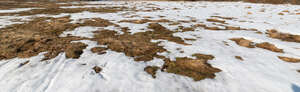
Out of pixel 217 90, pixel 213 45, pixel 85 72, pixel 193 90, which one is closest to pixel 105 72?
pixel 85 72

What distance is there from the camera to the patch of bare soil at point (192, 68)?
425 centimetres

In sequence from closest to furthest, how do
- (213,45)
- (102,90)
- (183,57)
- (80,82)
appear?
(102,90)
(80,82)
(183,57)
(213,45)

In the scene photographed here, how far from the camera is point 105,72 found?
174 inches

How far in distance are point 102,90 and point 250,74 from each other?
444 cm

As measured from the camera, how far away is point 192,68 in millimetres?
4633

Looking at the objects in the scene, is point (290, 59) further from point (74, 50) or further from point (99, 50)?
point (74, 50)

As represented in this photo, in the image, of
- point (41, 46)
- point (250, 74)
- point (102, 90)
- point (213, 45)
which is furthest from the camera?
point (213, 45)

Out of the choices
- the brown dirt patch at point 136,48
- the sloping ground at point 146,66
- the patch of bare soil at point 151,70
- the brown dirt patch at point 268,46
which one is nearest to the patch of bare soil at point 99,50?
the sloping ground at point 146,66

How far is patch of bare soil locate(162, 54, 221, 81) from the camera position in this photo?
14.0 ft

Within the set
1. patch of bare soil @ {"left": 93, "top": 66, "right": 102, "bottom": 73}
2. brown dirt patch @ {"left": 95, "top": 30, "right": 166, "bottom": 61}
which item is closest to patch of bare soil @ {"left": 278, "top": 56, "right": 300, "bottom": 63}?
brown dirt patch @ {"left": 95, "top": 30, "right": 166, "bottom": 61}

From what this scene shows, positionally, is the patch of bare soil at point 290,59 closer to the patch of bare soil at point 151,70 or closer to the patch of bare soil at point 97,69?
the patch of bare soil at point 151,70

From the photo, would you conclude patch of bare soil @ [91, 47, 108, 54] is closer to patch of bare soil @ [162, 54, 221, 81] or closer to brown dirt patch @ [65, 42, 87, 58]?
brown dirt patch @ [65, 42, 87, 58]

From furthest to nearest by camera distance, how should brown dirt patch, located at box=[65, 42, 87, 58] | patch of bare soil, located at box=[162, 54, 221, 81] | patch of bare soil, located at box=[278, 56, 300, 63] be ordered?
brown dirt patch, located at box=[65, 42, 87, 58] → patch of bare soil, located at box=[278, 56, 300, 63] → patch of bare soil, located at box=[162, 54, 221, 81]

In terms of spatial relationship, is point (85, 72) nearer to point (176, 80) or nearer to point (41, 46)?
point (176, 80)
